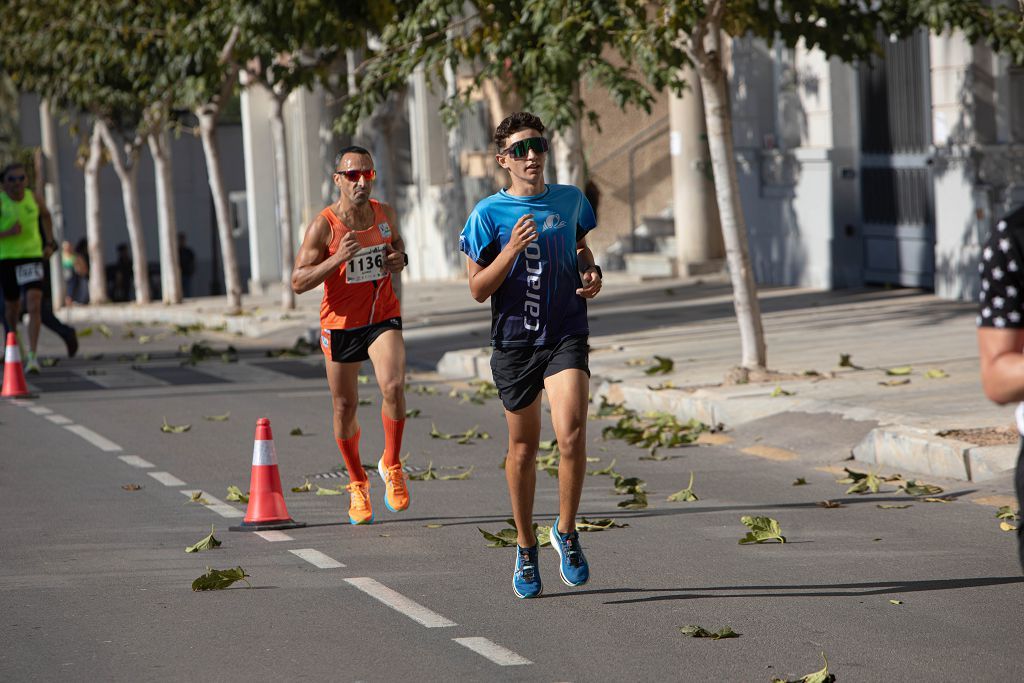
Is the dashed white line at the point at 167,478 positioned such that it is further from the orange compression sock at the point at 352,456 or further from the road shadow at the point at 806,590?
the road shadow at the point at 806,590

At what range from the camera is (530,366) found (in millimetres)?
7020

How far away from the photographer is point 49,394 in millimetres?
15836

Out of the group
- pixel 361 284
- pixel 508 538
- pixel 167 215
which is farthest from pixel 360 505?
pixel 167 215

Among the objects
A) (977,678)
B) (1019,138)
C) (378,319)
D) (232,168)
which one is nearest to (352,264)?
(378,319)

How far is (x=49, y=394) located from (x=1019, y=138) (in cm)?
1090

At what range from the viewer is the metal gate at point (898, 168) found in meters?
20.4

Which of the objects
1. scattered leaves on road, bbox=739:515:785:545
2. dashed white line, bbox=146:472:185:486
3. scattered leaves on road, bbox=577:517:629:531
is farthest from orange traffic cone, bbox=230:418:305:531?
scattered leaves on road, bbox=739:515:785:545

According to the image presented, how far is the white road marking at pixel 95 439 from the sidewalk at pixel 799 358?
4.17 metres

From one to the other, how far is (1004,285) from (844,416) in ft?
24.9

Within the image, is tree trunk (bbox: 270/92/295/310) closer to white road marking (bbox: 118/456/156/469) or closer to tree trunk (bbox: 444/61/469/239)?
tree trunk (bbox: 444/61/469/239)

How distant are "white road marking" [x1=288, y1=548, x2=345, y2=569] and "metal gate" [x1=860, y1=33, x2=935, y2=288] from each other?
43.5 feet

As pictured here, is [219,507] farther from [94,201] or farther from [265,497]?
[94,201]

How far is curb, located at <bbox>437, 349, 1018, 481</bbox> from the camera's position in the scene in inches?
378

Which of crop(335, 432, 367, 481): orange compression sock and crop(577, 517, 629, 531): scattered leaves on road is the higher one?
crop(335, 432, 367, 481): orange compression sock
